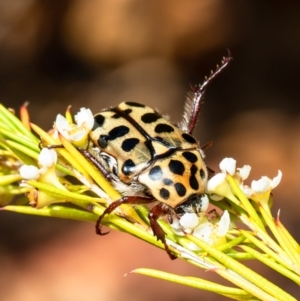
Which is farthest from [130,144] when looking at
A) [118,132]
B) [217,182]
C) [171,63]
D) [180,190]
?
[171,63]

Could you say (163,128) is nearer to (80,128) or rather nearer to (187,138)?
(187,138)

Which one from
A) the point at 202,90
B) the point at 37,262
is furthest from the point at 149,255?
the point at 202,90

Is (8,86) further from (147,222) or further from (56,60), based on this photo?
(147,222)

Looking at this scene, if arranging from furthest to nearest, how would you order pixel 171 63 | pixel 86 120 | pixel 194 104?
pixel 171 63 < pixel 194 104 < pixel 86 120

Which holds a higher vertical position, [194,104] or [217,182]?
[194,104]

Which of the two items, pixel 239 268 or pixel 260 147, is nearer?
pixel 239 268

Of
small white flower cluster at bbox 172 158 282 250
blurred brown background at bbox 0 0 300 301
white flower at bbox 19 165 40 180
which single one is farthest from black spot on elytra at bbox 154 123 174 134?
blurred brown background at bbox 0 0 300 301
